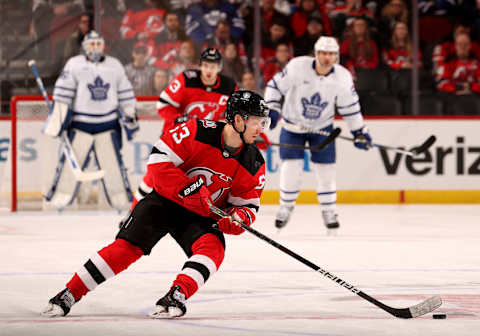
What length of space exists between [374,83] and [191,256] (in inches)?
212

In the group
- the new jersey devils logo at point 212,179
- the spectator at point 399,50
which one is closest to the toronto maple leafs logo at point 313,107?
the spectator at point 399,50

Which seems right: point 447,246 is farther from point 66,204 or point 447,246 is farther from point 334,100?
point 66,204

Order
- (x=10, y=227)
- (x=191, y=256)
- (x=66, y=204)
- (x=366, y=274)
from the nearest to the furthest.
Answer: (x=191, y=256)
(x=366, y=274)
(x=10, y=227)
(x=66, y=204)

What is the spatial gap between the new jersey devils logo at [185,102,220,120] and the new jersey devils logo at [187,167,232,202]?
266cm

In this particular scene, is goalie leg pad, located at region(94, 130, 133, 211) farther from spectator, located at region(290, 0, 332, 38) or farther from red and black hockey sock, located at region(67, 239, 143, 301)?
red and black hockey sock, located at region(67, 239, 143, 301)

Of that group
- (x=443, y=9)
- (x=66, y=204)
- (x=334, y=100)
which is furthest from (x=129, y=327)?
(x=443, y=9)

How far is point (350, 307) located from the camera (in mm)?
3455

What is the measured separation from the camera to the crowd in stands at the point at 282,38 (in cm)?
782

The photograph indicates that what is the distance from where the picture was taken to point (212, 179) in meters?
3.37

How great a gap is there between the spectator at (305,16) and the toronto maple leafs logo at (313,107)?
8.07ft

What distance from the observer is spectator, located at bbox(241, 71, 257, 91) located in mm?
8016

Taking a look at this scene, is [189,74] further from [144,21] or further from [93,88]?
[144,21]

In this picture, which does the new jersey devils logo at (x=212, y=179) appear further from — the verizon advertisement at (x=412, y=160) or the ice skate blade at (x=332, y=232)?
the verizon advertisement at (x=412, y=160)

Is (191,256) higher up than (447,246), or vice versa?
(191,256)
